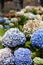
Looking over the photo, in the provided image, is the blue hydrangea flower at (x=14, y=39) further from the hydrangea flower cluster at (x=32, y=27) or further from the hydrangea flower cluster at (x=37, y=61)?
the hydrangea flower cluster at (x=37, y=61)

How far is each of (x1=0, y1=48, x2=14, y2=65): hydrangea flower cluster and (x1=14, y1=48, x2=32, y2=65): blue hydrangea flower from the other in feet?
0.30

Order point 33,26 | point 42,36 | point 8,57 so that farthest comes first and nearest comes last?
point 33,26
point 8,57
point 42,36

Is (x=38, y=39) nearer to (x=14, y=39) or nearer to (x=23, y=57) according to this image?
(x=23, y=57)

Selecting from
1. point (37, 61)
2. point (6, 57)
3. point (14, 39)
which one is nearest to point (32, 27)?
point (14, 39)

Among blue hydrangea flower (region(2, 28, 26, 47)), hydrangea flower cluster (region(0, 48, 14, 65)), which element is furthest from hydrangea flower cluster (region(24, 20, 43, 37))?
hydrangea flower cluster (region(0, 48, 14, 65))

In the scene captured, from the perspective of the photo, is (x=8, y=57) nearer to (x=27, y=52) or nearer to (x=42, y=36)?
(x=27, y=52)

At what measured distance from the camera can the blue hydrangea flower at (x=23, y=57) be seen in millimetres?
2604

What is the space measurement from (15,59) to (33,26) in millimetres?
474

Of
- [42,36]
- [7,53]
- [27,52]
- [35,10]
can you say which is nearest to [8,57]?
[7,53]

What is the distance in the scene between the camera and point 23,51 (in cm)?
263

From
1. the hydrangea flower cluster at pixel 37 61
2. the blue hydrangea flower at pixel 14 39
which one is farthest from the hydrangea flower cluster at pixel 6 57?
the hydrangea flower cluster at pixel 37 61

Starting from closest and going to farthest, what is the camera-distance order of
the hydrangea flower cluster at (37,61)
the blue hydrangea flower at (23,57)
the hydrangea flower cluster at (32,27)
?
1. the hydrangea flower cluster at (37,61)
2. the blue hydrangea flower at (23,57)
3. the hydrangea flower cluster at (32,27)

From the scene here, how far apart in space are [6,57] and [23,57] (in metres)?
0.22

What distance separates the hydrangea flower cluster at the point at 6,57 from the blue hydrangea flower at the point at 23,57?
9 centimetres
